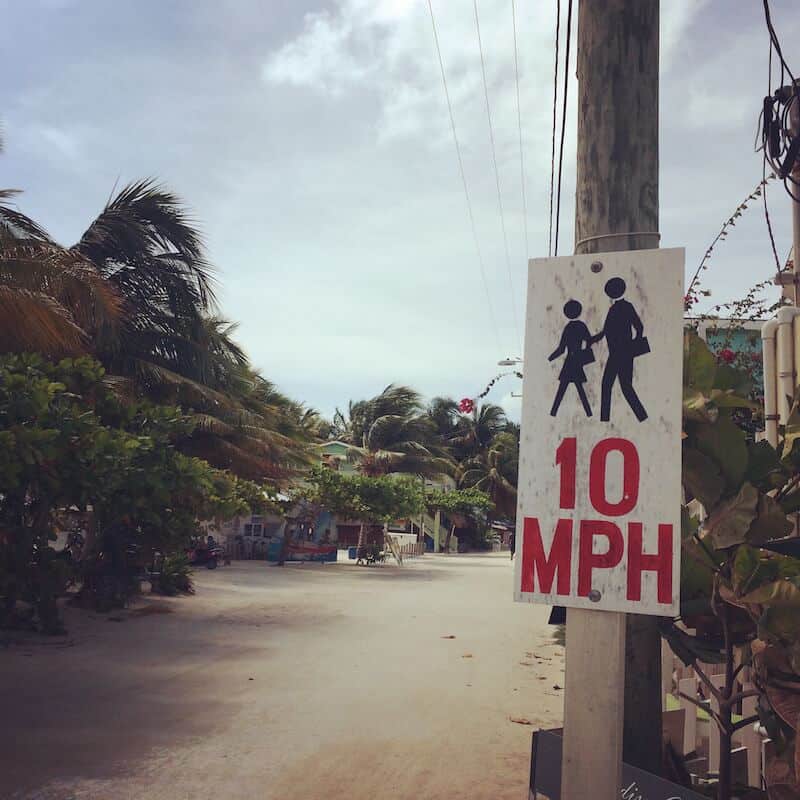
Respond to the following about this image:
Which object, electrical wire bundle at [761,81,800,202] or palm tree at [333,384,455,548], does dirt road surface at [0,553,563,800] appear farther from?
palm tree at [333,384,455,548]

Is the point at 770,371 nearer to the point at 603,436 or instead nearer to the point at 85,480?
the point at 603,436

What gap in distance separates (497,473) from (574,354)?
5058cm

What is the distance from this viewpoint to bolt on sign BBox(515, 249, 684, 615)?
2.30 meters

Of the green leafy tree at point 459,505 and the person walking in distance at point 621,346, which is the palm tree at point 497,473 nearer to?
the green leafy tree at point 459,505

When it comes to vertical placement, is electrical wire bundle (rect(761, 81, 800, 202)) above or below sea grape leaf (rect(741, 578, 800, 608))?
above

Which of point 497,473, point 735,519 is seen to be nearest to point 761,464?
point 735,519

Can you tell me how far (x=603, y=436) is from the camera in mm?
2396

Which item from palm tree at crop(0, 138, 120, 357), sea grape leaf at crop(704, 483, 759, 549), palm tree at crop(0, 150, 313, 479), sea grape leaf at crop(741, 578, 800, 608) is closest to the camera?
sea grape leaf at crop(741, 578, 800, 608)

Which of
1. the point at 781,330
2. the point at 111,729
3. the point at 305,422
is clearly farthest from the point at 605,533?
the point at 305,422

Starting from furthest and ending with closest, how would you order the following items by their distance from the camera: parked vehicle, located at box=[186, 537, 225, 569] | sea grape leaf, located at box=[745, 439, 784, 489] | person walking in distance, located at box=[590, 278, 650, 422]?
1. parked vehicle, located at box=[186, 537, 225, 569]
2. sea grape leaf, located at box=[745, 439, 784, 489]
3. person walking in distance, located at box=[590, 278, 650, 422]

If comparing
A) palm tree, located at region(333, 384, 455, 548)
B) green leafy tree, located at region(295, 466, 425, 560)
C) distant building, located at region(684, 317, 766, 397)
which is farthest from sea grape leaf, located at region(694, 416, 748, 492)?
palm tree, located at region(333, 384, 455, 548)

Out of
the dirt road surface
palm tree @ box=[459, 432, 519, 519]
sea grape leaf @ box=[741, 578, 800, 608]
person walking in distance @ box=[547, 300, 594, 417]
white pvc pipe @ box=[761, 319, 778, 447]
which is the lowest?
the dirt road surface

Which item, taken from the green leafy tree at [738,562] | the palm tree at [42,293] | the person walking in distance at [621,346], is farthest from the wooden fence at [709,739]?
Answer: the palm tree at [42,293]

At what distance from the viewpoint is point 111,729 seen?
6539 millimetres
